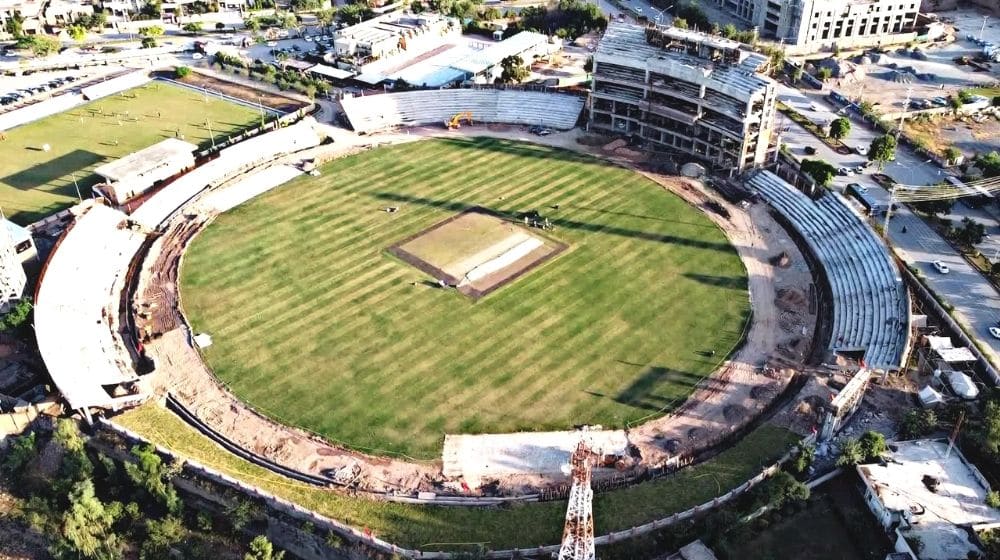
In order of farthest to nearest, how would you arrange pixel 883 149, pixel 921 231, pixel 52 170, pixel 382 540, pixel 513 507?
pixel 52 170 < pixel 883 149 < pixel 921 231 < pixel 513 507 < pixel 382 540

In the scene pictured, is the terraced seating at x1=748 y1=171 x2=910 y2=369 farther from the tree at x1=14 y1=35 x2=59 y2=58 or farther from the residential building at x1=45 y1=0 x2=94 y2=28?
the residential building at x1=45 y1=0 x2=94 y2=28

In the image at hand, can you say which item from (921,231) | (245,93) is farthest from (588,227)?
(245,93)

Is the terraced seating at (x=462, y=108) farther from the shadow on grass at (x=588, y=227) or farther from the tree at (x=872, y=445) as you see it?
→ the tree at (x=872, y=445)

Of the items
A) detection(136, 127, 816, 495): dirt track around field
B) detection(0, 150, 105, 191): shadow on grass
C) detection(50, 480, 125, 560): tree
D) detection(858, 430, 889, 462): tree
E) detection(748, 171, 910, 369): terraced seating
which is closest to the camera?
detection(50, 480, 125, 560): tree

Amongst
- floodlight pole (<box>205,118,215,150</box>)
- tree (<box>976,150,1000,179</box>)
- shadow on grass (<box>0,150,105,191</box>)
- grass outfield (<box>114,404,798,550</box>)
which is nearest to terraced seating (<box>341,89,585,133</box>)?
floodlight pole (<box>205,118,215,150</box>)

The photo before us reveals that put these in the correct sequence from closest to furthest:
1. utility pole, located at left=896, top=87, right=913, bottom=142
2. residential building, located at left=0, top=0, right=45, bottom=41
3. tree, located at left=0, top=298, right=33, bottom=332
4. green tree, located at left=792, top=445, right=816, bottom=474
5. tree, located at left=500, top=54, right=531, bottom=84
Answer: green tree, located at left=792, top=445, right=816, bottom=474, tree, located at left=0, top=298, right=33, bottom=332, utility pole, located at left=896, top=87, right=913, bottom=142, tree, located at left=500, top=54, right=531, bottom=84, residential building, located at left=0, top=0, right=45, bottom=41

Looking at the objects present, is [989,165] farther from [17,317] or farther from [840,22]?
[17,317]

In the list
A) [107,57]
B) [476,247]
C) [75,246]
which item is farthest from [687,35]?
[107,57]
